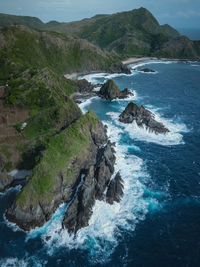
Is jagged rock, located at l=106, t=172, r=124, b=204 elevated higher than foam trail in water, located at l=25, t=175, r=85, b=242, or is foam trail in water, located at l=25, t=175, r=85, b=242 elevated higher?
jagged rock, located at l=106, t=172, r=124, b=204

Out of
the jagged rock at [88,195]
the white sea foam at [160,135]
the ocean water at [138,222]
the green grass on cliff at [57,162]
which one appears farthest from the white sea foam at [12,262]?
the white sea foam at [160,135]

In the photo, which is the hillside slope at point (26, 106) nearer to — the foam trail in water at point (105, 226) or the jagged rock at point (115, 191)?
the foam trail in water at point (105, 226)

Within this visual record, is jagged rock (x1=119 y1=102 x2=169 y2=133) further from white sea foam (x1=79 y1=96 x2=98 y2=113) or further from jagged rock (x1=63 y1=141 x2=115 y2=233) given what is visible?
jagged rock (x1=63 y1=141 x2=115 y2=233)

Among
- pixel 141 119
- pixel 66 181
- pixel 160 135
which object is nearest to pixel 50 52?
pixel 141 119

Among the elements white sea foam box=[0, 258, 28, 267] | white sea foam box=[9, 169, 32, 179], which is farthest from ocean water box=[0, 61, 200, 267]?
white sea foam box=[9, 169, 32, 179]

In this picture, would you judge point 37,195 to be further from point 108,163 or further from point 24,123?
point 24,123

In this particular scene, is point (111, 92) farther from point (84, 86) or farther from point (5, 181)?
point (5, 181)
